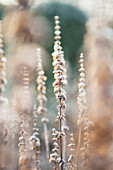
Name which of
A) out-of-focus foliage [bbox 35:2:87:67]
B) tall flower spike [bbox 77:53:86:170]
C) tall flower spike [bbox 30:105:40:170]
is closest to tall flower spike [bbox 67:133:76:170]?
tall flower spike [bbox 77:53:86:170]

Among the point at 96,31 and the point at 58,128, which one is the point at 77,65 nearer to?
the point at 96,31

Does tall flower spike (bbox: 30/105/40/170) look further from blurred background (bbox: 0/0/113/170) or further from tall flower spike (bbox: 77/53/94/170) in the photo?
tall flower spike (bbox: 77/53/94/170)

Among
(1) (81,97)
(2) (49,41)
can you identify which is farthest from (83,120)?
(2) (49,41)

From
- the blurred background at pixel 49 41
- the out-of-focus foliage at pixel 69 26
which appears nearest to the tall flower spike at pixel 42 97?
the blurred background at pixel 49 41

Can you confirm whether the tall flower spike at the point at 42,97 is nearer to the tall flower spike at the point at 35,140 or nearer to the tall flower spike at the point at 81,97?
the tall flower spike at the point at 35,140

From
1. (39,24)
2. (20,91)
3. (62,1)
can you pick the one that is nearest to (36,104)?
(20,91)

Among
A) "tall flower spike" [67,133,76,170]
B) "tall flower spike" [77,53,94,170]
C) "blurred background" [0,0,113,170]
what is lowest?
"tall flower spike" [67,133,76,170]
